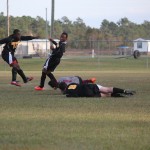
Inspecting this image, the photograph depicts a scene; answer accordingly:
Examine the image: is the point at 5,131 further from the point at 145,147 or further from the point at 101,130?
the point at 145,147

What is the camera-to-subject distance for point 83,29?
139250mm

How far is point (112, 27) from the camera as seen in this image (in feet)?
506

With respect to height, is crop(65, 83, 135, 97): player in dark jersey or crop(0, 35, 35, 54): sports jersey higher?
crop(0, 35, 35, 54): sports jersey

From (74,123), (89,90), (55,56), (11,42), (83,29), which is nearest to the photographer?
(74,123)

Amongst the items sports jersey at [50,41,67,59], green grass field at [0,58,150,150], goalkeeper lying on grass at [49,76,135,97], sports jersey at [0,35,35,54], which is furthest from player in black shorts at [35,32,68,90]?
green grass field at [0,58,150,150]

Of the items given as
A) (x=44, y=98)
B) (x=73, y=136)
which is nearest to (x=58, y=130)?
(x=73, y=136)

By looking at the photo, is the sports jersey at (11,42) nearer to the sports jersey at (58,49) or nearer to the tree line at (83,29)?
the sports jersey at (58,49)

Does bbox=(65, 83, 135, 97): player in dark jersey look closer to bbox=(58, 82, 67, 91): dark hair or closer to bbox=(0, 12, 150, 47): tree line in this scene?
bbox=(58, 82, 67, 91): dark hair

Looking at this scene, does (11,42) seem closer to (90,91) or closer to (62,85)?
(62,85)

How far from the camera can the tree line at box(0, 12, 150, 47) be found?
12094cm

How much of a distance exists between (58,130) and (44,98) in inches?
241

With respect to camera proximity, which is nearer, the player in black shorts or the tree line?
the player in black shorts

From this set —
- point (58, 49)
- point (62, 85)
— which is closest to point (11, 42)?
point (58, 49)

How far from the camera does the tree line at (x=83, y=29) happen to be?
121 meters
